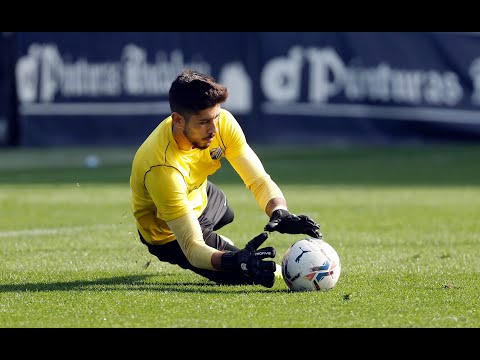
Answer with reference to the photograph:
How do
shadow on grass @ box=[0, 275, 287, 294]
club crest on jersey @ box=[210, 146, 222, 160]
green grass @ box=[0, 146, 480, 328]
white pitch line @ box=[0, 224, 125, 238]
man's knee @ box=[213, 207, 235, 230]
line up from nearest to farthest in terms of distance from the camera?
green grass @ box=[0, 146, 480, 328] < shadow on grass @ box=[0, 275, 287, 294] < club crest on jersey @ box=[210, 146, 222, 160] < man's knee @ box=[213, 207, 235, 230] < white pitch line @ box=[0, 224, 125, 238]

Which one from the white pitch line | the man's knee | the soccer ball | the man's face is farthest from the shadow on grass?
the white pitch line

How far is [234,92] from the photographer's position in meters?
21.3

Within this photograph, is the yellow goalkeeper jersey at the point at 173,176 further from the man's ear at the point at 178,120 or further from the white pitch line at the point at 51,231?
the white pitch line at the point at 51,231

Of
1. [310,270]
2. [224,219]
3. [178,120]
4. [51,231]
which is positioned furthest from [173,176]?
[51,231]

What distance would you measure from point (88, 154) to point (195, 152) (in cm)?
1442

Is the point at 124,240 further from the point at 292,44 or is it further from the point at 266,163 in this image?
the point at 292,44

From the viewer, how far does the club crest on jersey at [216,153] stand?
22.9 ft

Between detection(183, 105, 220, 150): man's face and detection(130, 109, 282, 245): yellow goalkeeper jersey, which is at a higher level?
detection(183, 105, 220, 150): man's face

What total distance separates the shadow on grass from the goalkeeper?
0.10 metres

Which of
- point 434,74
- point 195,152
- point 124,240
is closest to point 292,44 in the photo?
point 434,74

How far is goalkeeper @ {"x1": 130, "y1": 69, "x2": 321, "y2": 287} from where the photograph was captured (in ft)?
21.0

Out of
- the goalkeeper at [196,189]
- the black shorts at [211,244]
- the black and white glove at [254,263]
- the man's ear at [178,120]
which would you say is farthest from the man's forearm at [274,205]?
the man's ear at [178,120]

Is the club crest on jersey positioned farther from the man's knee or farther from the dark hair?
the man's knee

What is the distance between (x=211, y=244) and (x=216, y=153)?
0.67 meters
